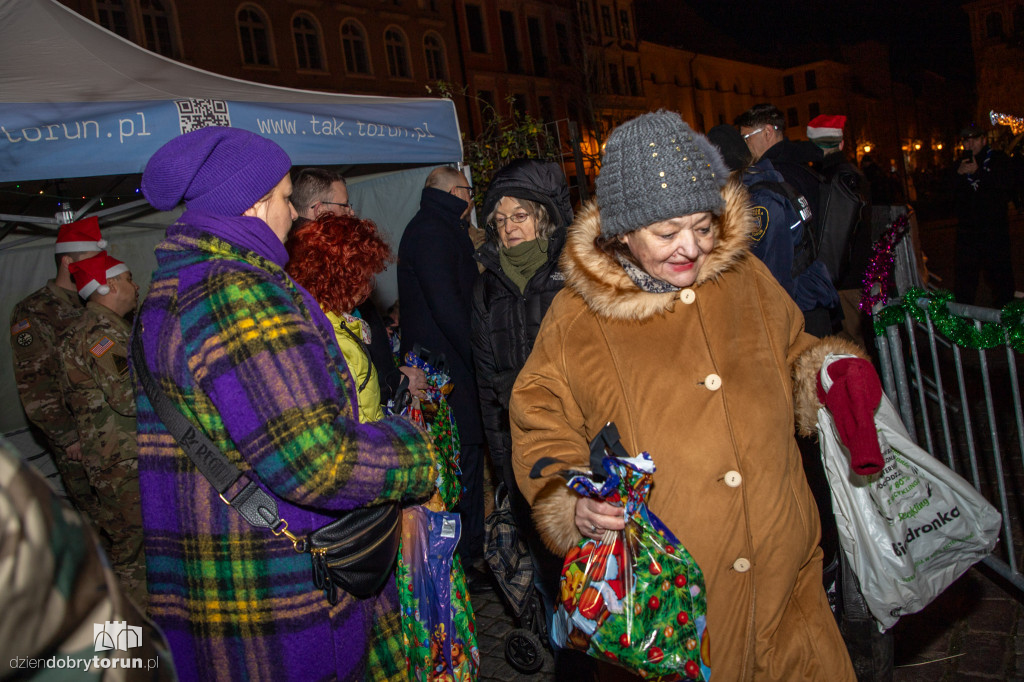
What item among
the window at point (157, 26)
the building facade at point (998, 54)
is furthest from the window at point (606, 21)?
the window at point (157, 26)

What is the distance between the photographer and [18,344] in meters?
4.67

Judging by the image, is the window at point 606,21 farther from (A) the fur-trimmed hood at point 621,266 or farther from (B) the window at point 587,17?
(A) the fur-trimmed hood at point 621,266

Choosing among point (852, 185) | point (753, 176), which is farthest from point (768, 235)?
point (852, 185)

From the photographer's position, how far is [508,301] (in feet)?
11.5

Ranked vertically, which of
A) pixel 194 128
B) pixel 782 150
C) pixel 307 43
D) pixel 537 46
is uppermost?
pixel 537 46

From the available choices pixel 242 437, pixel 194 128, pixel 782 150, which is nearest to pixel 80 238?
pixel 194 128

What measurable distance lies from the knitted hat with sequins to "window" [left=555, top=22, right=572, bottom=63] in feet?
128

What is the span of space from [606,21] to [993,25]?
2896 centimetres

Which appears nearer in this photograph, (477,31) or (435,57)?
(435,57)

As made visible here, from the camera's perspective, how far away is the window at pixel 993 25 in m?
48.9

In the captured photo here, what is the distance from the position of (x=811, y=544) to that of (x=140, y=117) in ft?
14.4

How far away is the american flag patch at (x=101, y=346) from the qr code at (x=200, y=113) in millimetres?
1480

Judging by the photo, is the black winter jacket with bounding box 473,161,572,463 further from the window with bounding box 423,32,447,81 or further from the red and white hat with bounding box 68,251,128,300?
the window with bounding box 423,32,447,81

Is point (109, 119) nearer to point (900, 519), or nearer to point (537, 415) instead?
point (537, 415)
